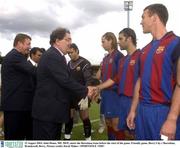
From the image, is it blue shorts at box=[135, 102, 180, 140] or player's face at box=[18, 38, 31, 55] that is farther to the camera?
player's face at box=[18, 38, 31, 55]

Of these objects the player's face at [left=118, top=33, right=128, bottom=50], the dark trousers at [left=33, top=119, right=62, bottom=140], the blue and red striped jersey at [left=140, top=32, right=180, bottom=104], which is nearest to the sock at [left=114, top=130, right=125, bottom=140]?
the player's face at [left=118, top=33, right=128, bottom=50]

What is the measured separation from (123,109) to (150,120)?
191cm

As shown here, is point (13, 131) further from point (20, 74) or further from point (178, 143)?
point (178, 143)

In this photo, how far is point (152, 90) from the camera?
396cm

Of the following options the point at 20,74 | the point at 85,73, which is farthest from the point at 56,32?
the point at 85,73

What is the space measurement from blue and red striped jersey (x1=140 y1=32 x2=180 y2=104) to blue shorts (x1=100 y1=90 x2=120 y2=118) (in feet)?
7.94

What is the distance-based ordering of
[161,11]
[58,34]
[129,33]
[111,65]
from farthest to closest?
[111,65] → [129,33] → [58,34] → [161,11]

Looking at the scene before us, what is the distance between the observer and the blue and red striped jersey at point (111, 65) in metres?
6.49

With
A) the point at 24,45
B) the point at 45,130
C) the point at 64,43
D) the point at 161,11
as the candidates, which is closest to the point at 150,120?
the point at 161,11

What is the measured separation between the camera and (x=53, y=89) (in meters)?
4.88

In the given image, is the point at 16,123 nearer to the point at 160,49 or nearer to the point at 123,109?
the point at 123,109

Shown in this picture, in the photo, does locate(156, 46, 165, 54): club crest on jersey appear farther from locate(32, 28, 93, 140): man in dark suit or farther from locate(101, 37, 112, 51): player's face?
locate(101, 37, 112, 51): player's face

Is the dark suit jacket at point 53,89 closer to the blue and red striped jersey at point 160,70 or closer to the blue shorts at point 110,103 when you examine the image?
the blue and red striped jersey at point 160,70

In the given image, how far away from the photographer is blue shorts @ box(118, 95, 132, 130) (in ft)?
19.0
